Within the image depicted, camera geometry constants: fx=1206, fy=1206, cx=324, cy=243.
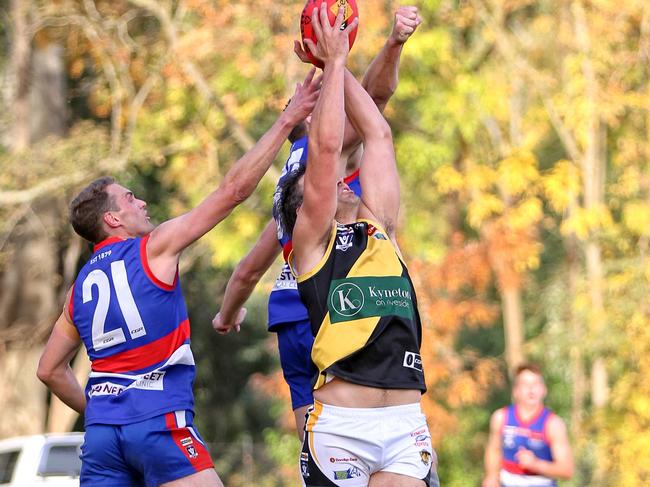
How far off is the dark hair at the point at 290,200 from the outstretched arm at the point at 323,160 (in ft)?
0.73

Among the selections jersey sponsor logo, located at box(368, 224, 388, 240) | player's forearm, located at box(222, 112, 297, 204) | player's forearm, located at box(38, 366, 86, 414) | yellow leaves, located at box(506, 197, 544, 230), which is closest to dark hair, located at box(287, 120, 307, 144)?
player's forearm, located at box(222, 112, 297, 204)

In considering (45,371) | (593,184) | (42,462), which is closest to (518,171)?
(593,184)

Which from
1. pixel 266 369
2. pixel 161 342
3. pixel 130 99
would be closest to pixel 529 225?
pixel 130 99

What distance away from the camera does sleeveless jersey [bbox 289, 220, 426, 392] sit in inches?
201

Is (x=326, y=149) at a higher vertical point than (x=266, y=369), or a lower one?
higher

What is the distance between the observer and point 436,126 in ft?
62.6

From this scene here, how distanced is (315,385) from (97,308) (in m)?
1.29

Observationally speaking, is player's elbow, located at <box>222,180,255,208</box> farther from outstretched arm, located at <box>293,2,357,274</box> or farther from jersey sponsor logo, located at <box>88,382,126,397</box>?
jersey sponsor logo, located at <box>88,382,126,397</box>

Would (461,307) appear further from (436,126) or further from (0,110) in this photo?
(0,110)

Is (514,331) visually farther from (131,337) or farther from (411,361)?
(411,361)

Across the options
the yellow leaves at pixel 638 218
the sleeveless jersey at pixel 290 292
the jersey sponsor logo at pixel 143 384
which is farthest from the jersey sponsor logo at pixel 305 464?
the yellow leaves at pixel 638 218

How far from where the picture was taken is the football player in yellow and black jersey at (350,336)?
5070 millimetres

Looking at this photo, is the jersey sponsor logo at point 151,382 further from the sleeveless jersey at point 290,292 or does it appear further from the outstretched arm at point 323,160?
the outstretched arm at point 323,160

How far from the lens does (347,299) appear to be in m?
5.12
